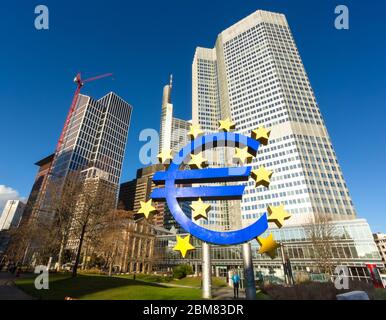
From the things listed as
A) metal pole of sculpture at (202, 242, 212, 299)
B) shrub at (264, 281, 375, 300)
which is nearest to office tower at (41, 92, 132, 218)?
metal pole of sculpture at (202, 242, 212, 299)

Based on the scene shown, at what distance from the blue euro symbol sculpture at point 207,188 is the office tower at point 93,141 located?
463ft

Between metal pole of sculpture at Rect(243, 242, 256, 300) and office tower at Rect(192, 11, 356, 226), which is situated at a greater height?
office tower at Rect(192, 11, 356, 226)

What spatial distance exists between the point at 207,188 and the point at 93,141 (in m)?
175

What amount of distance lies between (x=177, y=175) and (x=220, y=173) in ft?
10.3

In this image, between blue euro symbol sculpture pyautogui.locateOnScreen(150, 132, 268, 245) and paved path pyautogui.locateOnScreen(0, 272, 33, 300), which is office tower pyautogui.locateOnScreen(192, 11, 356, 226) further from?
paved path pyautogui.locateOnScreen(0, 272, 33, 300)

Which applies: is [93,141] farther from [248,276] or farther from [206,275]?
[248,276]

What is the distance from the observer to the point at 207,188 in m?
15.3

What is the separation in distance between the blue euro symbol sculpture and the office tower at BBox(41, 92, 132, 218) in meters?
141

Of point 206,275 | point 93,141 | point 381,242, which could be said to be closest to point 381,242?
point 381,242

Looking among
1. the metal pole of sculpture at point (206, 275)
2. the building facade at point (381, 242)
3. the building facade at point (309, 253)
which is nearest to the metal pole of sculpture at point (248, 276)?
the metal pole of sculpture at point (206, 275)

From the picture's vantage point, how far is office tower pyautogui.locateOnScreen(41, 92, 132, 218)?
6029 inches

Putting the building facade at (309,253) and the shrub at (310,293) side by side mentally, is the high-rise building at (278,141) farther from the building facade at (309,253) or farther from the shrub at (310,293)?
the shrub at (310,293)
